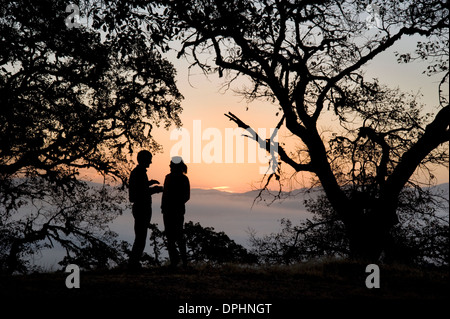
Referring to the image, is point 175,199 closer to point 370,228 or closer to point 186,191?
point 186,191

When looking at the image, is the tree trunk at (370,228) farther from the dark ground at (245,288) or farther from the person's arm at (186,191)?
the person's arm at (186,191)

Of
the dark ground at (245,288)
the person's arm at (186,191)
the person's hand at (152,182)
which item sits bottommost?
the dark ground at (245,288)

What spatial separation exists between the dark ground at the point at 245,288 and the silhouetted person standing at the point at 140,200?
1.86 ft

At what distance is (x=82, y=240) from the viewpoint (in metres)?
21.6

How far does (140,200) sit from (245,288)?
301 centimetres

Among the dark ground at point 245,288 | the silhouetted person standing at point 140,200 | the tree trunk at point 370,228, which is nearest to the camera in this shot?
the dark ground at point 245,288

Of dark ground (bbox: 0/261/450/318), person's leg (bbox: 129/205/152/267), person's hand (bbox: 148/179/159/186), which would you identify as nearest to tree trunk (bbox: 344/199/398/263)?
dark ground (bbox: 0/261/450/318)

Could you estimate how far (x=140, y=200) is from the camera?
8289mm

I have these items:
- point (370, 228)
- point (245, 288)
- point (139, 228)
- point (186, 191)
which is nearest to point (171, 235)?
point (139, 228)

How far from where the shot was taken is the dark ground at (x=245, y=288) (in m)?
5.61

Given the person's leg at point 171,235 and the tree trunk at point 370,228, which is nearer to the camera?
the person's leg at point 171,235

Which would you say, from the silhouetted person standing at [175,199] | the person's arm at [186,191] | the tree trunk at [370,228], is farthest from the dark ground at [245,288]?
the tree trunk at [370,228]

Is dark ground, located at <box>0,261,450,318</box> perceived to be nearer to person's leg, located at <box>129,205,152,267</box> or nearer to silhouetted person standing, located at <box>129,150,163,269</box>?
person's leg, located at <box>129,205,152,267</box>
